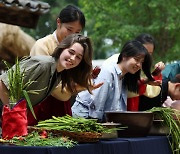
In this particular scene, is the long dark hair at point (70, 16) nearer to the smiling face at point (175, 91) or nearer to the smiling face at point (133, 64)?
the smiling face at point (133, 64)

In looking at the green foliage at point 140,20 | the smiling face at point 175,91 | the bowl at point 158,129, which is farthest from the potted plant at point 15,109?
the green foliage at point 140,20

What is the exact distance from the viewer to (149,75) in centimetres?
482

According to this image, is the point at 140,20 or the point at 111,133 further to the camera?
the point at 140,20

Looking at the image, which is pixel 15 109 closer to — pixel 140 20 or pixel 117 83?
pixel 117 83

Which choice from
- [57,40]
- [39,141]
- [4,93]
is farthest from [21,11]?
[39,141]

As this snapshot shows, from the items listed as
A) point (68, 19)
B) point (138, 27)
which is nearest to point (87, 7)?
point (138, 27)

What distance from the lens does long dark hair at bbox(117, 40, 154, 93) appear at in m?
4.58

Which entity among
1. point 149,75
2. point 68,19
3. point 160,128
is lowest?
point 160,128

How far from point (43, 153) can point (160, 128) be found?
1579 mm

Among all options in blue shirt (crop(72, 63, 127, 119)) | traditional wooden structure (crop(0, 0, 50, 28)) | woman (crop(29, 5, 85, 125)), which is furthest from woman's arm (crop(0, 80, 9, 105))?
traditional wooden structure (crop(0, 0, 50, 28))

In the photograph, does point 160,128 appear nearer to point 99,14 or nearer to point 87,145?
point 87,145

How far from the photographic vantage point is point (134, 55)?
4.57m

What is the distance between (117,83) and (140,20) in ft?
37.0

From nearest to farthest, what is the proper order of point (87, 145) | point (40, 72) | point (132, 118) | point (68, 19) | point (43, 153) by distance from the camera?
point (43, 153)
point (87, 145)
point (40, 72)
point (132, 118)
point (68, 19)
